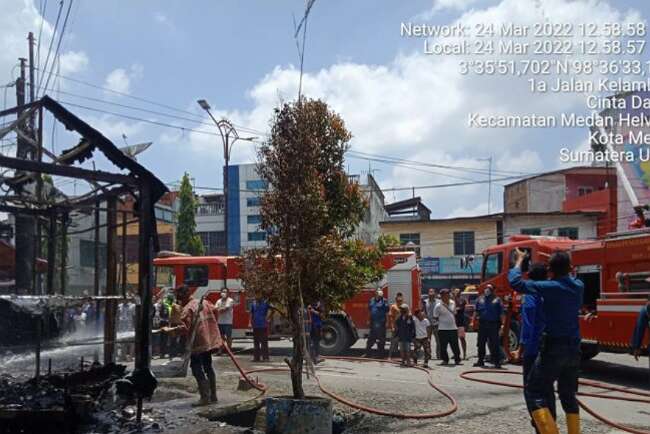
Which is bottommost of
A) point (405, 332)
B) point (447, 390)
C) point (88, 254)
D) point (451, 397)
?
point (447, 390)

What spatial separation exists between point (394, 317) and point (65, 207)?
7749mm

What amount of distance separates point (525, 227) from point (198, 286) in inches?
993

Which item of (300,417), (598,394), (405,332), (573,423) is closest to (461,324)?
(405,332)

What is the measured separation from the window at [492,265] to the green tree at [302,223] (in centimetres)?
879

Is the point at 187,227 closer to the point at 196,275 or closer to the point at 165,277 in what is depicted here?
the point at 165,277

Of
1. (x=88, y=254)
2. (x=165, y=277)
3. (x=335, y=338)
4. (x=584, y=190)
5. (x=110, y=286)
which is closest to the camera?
(x=110, y=286)

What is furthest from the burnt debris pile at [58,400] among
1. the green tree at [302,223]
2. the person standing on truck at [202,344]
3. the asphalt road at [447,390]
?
the asphalt road at [447,390]

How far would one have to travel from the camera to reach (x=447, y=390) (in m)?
10.4

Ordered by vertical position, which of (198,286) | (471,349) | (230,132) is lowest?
(471,349)

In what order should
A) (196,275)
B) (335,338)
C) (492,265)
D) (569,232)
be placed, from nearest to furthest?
(492,265) → (335,338) → (196,275) → (569,232)

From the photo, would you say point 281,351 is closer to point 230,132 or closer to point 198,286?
point 198,286

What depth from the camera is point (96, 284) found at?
33.6 feet

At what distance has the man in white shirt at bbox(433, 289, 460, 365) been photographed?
14.4 m

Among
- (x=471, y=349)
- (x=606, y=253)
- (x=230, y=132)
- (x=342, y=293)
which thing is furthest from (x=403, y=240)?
(x=342, y=293)
